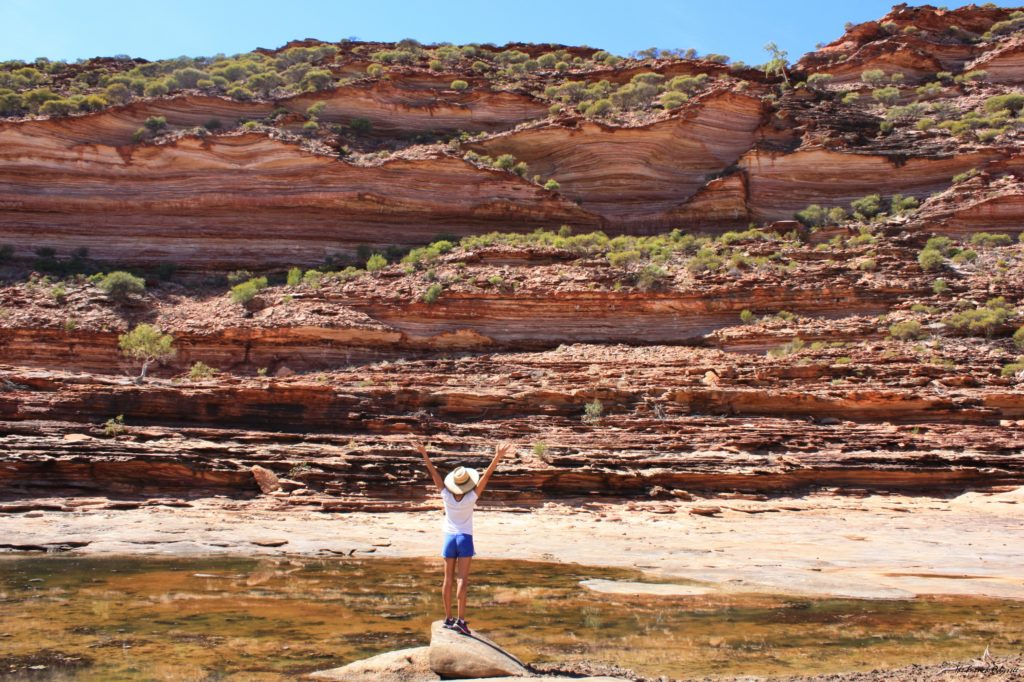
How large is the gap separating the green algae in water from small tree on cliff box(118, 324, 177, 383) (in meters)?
14.9

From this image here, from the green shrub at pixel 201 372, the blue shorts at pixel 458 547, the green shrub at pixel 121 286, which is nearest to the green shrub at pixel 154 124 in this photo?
the green shrub at pixel 121 286

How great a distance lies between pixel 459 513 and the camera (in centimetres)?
704

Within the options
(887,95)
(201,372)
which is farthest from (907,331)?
(887,95)

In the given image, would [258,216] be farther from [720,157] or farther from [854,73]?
[854,73]

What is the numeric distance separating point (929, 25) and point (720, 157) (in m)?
23.7

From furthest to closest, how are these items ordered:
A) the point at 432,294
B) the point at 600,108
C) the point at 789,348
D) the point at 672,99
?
the point at 600,108 → the point at 672,99 → the point at 432,294 → the point at 789,348

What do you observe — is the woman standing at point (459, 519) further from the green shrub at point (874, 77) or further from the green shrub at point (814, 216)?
the green shrub at point (874, 77)

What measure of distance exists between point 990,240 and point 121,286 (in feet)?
102

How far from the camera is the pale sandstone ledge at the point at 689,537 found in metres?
11.1

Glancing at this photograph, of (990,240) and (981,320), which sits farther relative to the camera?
(990,240)

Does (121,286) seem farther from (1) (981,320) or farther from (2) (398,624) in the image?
(1) (981,320)

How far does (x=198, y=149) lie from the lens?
34.8 m

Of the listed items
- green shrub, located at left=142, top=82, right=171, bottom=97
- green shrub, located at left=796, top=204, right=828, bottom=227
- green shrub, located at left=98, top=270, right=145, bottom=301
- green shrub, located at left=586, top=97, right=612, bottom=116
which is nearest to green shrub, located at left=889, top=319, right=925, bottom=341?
green shrub, located at left=796, top=204, right=828, bottom=227

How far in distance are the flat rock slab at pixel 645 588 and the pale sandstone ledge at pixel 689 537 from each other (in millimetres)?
367
